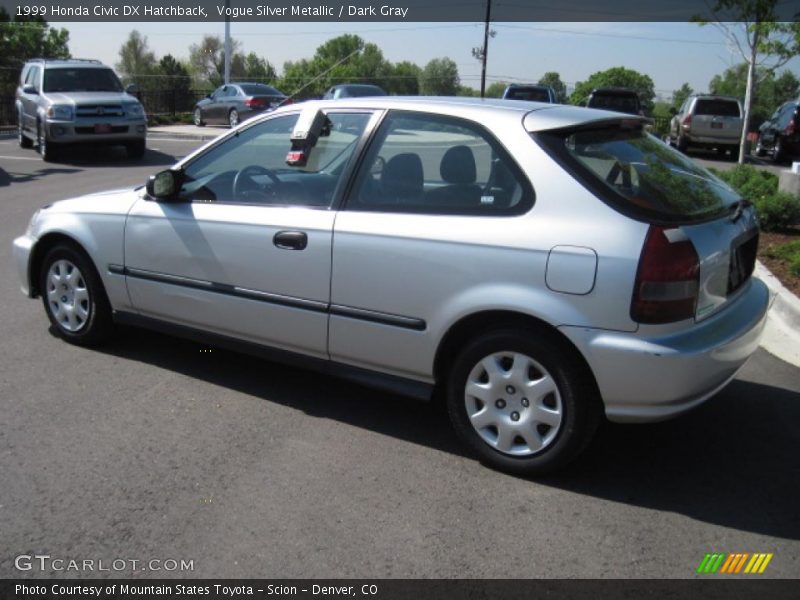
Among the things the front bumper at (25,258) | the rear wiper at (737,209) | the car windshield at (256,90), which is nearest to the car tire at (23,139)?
the car windshield at (256,90)

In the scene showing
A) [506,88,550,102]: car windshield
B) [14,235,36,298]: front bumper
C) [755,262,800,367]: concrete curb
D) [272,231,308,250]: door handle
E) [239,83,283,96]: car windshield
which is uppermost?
[506,88,550,102]: car windshield

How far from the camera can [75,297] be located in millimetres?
5246

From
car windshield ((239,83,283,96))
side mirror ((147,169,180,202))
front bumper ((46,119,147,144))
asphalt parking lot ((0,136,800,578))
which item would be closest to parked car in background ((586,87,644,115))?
car windshield ((239,83,283,96))

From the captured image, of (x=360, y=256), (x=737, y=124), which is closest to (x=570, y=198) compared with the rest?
(x=360, y=256)

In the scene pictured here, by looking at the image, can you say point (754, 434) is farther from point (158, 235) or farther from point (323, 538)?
point (158, 235)

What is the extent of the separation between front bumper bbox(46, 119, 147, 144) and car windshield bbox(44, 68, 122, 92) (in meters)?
1.06

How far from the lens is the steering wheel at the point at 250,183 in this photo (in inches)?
177

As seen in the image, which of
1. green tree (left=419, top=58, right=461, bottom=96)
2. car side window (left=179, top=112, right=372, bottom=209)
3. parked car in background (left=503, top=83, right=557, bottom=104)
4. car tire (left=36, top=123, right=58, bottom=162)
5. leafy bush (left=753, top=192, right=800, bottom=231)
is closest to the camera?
car side window (left=179, top=112, right=372, bottom=209)

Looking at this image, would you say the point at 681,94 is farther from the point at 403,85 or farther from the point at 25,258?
the point at 25,258

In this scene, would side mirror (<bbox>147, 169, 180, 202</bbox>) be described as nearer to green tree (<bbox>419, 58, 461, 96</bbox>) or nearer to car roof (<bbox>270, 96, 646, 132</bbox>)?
car roof (<bbox>270, 96, 646, 132</bbox>)

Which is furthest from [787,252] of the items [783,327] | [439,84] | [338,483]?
[439,84]

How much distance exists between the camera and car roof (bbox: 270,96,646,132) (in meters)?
3.80

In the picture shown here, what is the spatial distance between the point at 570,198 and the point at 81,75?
15838 mm

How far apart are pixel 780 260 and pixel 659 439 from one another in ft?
12.6
